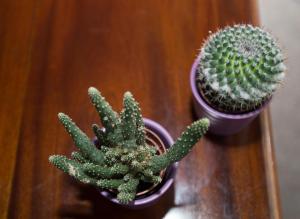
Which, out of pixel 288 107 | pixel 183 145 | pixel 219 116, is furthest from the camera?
pixel 288 107

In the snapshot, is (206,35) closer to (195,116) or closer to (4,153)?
(195,116)

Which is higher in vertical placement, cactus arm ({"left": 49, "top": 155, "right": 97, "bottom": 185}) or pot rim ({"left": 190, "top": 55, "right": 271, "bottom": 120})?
pot rim ({"left": 190, "top": 55, "right": 271, "bottom": 120})

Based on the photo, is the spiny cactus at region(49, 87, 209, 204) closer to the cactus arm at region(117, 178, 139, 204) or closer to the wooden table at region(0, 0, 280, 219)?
the cactus arm at region(117, 178, 139, 204)

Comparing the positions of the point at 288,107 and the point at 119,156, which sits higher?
the point at 288,107

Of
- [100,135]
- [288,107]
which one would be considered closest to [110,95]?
[100,135]

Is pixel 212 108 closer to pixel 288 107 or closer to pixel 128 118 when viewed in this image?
pixel 128 118

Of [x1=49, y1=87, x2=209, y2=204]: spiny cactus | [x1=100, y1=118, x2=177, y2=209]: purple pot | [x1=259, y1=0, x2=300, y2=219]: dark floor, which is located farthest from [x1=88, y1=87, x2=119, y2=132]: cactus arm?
[x1=259, y1=0, x2=300, y2=219]: dark floor

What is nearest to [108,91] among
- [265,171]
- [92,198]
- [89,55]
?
[89,55]
